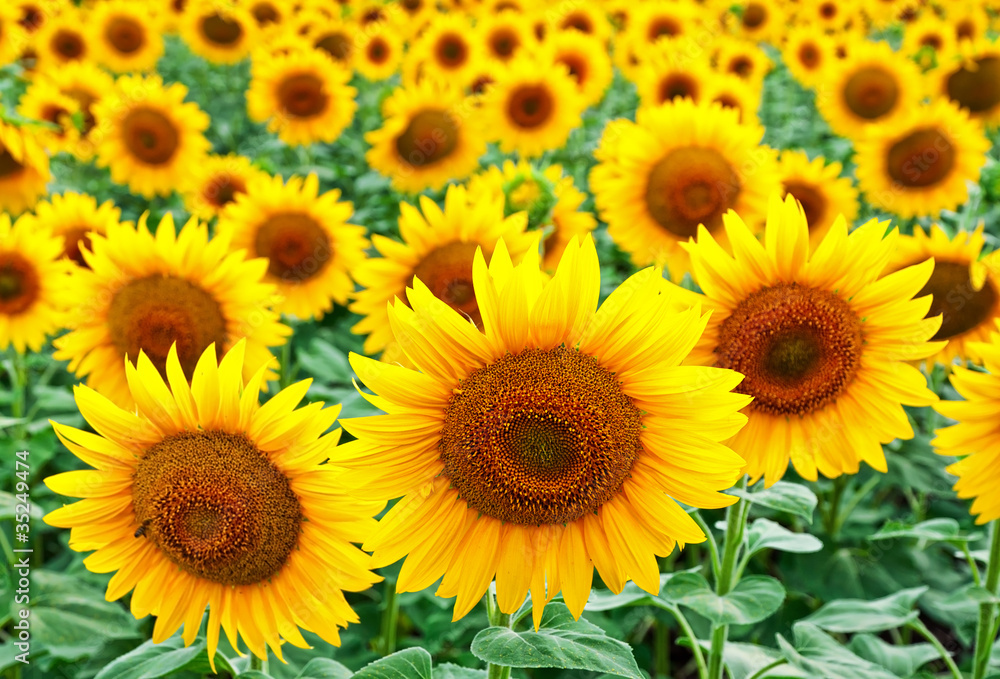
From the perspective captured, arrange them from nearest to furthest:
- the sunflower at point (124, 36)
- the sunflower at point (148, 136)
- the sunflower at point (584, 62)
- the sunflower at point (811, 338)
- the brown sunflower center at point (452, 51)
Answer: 1. the sunflower at point (811, 338)
2. the sunflower at point (148, 136)
3. the sunflower at point (584, 62)
4. the brown sunflower center at point (452, 51)
5. the sunflower at point (124, 36)

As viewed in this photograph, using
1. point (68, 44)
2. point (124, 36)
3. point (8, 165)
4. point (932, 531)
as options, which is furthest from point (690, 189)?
point (68, 44)

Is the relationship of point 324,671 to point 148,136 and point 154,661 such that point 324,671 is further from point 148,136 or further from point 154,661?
point 148,136

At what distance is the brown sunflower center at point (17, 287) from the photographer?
342 cm

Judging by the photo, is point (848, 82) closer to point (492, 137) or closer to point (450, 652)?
point (492, 137)

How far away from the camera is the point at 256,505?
1759 mm

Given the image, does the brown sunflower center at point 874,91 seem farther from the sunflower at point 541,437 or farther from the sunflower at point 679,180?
the sunflower at point 541,437

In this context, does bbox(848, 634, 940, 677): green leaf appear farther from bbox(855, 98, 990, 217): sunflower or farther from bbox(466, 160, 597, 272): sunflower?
bbox(855, 98, 990, 217): sunflower

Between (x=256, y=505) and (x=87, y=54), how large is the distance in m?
7.45

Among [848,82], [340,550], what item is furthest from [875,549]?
[848,82]

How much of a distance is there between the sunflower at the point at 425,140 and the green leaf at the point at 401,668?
13.7 ft

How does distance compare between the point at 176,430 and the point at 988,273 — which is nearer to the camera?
the point at 176,430

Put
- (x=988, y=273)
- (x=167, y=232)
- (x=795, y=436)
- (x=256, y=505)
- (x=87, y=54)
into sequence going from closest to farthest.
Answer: (x=256, y=505) → (x=795, y=436) → (x=167, y=232) → (x=988, y=273) → (x=87, y=54)

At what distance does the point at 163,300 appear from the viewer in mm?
2818

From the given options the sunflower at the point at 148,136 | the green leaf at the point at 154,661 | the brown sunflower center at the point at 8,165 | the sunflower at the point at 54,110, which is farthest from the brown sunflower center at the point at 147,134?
the green leaf at the point at 154,661
